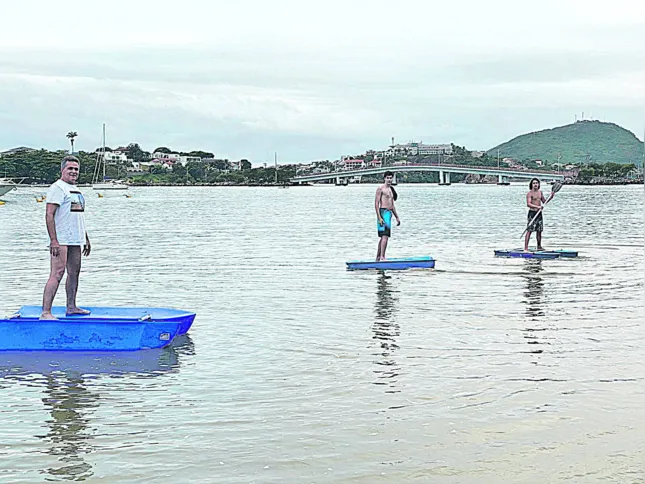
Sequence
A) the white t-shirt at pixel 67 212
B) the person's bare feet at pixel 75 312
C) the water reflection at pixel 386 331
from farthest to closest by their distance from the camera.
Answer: the person's bare feet at pixel 75 312
the white t-shirt at pixel 67 212
the water reflection at pixel 386 331

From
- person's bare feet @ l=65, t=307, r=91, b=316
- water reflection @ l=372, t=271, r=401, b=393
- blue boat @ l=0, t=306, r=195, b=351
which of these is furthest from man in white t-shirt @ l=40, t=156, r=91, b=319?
water reflection @ l=372, t=271, r=401, b=393

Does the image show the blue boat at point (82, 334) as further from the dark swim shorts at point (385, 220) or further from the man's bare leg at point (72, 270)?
the dark swim shorts at point (385, 220)

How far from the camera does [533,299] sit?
1422cm

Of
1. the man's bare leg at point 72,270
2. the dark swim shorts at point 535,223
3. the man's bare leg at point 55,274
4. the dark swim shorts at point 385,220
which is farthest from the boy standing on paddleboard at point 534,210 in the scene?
the man's bare leg at point 55,274

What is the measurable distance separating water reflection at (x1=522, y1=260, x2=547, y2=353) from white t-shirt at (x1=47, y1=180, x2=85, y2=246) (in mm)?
4961

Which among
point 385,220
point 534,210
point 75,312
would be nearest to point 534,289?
point 385,220

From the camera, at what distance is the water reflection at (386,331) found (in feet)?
29.9

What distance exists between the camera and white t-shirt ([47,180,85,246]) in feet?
32.4

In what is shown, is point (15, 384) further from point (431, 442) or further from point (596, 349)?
point (596, 349)

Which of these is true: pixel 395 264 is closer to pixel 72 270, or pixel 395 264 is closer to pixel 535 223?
pixel 535 223

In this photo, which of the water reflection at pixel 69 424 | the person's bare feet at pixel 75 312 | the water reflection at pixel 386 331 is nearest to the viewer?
the water reflection at pixel 69 424

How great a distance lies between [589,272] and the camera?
18.2 m

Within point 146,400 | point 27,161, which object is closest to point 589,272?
point 146,400

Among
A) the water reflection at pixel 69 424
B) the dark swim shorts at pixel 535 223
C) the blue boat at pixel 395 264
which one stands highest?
the dark swim shorts at pixel 535 223
